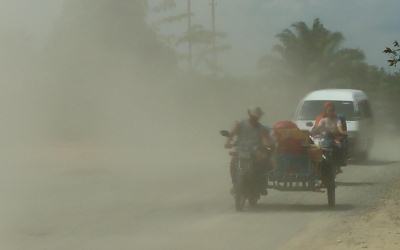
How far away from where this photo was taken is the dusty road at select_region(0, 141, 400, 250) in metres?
12.2

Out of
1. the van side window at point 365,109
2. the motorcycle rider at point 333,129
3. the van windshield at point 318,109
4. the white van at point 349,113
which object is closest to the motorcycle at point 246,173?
the motorcycle rider at point 333,129

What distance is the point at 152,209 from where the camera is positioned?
15.8 meters

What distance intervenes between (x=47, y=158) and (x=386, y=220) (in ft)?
58.2

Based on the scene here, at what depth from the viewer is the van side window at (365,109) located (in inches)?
1116

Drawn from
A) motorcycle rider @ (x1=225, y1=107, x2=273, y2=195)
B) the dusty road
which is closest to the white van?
the dusty road

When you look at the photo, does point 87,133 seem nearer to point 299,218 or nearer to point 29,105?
point 29,105

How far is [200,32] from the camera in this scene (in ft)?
169

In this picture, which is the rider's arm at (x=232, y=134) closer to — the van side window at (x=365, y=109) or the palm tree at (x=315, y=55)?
the van side window at (x=365, y=109)

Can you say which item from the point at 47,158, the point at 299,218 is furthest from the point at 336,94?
the point at 299,218

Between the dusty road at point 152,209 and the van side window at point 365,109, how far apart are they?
2663 mm

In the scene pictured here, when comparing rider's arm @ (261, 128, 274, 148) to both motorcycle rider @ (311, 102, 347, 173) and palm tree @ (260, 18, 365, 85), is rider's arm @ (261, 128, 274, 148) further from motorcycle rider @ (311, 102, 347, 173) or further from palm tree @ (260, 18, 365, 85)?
palm tree @ (260, 18, 365, 85)

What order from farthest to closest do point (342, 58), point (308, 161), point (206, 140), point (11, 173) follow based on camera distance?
point (342, 58) → point (206, 140) → point (11, 173) → point (308, 161)

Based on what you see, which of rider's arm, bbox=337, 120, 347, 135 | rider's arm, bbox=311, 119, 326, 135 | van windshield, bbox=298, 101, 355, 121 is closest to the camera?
rider's arm, bbox=311, 119, 326, 135

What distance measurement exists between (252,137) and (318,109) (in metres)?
12.0
